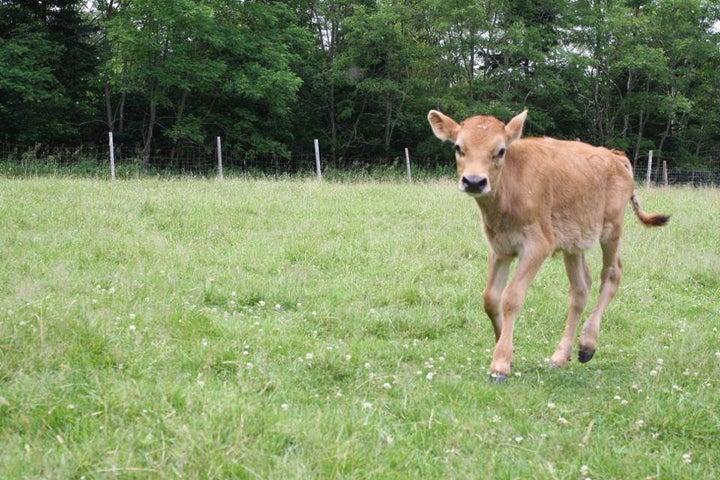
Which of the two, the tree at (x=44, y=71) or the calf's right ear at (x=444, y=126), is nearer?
the calf's right ear at (x=444, y=126)

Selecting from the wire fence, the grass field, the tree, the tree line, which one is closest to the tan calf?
the grass field

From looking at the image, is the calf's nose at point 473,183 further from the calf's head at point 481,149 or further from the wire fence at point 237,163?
the wire fence at point 237,163

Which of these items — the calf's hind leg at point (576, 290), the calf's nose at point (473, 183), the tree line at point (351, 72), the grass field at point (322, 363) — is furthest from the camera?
the tree line at point (351, 72)

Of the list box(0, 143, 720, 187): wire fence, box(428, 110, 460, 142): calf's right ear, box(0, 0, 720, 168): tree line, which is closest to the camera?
box(428, 110, 460, 142): calf's right ear

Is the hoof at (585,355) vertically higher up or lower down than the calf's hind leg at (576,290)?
lower down

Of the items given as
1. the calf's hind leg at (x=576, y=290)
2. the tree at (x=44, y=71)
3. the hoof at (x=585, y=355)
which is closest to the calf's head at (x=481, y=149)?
the calf's hind leg at (x=576, y=290)

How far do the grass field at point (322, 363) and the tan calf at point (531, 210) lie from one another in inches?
16.6

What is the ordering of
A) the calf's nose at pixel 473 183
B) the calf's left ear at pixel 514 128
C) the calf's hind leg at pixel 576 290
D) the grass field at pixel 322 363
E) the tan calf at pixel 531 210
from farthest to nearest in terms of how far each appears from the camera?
1. the calf's hind leg at pixel 576 290
2. the calf's left ear at pixel 514 128
3. the tan calf at pixel 531 210
4. the calf's nose at pixel 473 183
5. the grass field at pixel 322 363

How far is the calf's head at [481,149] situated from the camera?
5.05 meters

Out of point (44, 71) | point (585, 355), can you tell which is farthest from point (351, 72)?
point (585, 355)

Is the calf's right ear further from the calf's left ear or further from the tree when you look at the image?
the tree

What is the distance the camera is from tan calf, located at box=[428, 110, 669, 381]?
5.32 metres

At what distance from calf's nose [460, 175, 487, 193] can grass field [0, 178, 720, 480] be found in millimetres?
1330

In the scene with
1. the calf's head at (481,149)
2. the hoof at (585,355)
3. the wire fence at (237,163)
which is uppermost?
the calf's head at (481,149)
